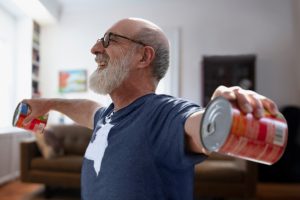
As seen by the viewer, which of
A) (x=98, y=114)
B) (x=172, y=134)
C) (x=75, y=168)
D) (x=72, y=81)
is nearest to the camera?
(x=172, y=134)

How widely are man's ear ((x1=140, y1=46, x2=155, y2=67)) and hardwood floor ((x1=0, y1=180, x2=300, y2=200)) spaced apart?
226 centimetres

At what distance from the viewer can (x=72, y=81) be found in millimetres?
3871

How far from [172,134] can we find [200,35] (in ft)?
11.1

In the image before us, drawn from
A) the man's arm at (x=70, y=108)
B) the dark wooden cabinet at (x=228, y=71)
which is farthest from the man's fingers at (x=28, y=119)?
the dark wooden cabinet at (x=228, y=71)

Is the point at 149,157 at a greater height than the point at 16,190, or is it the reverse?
the point at 149,157

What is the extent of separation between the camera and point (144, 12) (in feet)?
12.5

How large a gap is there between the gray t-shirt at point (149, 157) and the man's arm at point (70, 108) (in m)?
0.34

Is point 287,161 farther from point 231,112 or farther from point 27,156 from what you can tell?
point 231,112

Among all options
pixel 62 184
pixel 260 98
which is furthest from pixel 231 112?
pixel 62 184

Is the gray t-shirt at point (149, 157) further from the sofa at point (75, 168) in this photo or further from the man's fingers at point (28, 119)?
the sofa at point (75, 168)

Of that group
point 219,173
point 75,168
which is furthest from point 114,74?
point 75,168

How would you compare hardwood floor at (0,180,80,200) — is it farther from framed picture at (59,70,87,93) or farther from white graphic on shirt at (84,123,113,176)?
white graphic on shirt at (84,123,113,176)

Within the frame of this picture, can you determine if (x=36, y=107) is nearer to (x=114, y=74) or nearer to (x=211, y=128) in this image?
(x=114, y=74)

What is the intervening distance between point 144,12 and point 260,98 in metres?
3.65
